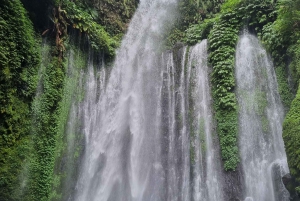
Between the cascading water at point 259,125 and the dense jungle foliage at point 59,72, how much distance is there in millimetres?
349

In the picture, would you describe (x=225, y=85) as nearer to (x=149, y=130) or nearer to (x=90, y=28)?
(x=149, y=130)

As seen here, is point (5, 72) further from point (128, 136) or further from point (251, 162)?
point (251, 162)

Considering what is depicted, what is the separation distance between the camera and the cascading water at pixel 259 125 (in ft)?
29.8

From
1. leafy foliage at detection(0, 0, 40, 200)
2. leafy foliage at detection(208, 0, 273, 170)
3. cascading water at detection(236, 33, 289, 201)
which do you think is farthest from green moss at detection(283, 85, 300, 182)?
leafy foliage at detection(0, 0, 40, 200)

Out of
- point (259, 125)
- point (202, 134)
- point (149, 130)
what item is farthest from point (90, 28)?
point (259, 125)

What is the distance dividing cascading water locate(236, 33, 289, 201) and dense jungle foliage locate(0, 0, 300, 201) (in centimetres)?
35

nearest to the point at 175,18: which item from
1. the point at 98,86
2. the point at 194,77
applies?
the point at 194,77

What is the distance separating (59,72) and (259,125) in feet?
26.4

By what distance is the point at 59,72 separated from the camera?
35.1ft

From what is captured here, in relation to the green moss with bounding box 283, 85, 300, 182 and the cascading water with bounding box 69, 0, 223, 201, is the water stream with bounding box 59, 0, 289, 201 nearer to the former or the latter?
the cascading water with bounding box 69, 0, 223, 201

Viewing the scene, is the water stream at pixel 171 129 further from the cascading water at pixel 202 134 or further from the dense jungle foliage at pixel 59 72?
the dense jungle foliage at pixel 59 72

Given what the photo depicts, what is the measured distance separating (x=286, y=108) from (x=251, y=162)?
2515 mm

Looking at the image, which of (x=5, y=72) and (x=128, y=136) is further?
(x=128, y=136)

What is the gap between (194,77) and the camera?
12.9m
